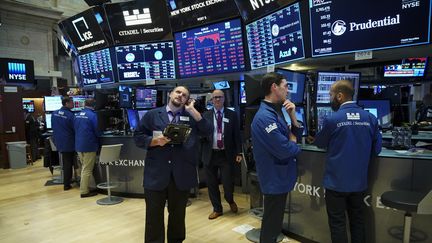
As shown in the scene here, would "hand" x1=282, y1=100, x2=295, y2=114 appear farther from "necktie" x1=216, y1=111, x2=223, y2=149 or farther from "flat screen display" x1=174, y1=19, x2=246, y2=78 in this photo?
"flat screen display" x1=174, y1=19, x2=246, y2=78

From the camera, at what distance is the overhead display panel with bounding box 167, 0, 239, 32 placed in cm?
449

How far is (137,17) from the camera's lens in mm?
5383

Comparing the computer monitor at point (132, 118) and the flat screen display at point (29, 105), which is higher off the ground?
the flat screen display at point (29, 105)

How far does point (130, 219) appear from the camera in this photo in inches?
165

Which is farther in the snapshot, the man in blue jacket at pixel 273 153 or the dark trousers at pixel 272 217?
the dark trousers at pixel 272 217

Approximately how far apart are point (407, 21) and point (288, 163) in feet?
5.83

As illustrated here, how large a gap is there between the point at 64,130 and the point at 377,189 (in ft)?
16.8

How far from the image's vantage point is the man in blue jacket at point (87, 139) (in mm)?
5184

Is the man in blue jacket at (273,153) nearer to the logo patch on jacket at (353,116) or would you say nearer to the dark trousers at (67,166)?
the logo patch on jacket at (353,116)

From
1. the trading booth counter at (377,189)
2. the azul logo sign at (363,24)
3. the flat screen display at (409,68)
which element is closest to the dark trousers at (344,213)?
the trading booth counter at (377,189)

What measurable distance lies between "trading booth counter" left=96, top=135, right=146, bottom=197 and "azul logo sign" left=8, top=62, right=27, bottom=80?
6.85 m

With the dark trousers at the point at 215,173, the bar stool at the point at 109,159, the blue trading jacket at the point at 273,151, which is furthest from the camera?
the bar stool at the point at 109,159

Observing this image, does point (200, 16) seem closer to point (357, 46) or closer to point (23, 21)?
point (357, 46)

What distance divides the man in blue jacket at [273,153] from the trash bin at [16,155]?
8.18m
